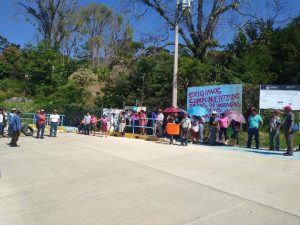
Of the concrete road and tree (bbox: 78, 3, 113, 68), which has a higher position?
tree (bbox: 78, 3, 113, 68)

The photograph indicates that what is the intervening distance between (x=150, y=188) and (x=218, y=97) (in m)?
9.74

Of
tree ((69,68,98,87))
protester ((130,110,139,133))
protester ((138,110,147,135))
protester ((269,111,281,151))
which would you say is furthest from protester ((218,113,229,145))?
tree ((69,68,98,87))

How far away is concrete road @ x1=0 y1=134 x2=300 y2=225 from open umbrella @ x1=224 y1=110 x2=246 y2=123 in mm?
2072

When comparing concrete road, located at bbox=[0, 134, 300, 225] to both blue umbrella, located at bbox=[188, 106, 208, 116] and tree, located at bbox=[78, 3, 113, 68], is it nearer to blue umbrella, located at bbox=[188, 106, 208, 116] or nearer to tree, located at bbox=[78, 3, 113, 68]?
blue umbrella, located at bbox=[188, 106, 208, 116]

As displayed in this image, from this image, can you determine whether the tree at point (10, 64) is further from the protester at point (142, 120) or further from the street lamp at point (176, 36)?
the street lamp at point (176, 36)

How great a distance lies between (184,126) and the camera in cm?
1614

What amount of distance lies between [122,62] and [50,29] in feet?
64.5

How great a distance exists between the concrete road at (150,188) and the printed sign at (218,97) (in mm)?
3174

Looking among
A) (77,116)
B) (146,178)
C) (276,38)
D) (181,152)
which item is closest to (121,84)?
(77,116)

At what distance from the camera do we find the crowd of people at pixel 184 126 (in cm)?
1441

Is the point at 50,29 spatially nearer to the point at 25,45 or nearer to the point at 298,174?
the point at 25,45

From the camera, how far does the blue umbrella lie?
17834mm

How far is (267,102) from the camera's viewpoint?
53.4 feet

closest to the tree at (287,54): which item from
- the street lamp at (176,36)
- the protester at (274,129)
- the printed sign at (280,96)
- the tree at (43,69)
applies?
the street lamp at (176,36)
